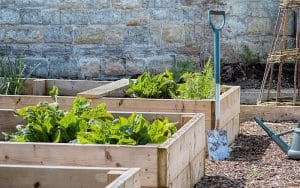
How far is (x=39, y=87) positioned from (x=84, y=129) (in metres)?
2.65

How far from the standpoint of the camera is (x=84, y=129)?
461cm

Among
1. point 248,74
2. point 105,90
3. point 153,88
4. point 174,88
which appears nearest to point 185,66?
point 248,74

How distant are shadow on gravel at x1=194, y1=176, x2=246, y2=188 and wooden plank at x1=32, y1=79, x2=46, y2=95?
2501 millimetres

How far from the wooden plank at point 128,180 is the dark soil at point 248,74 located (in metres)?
5.92

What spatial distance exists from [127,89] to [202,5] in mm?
2804

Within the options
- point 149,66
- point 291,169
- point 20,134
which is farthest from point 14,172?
point 149,66

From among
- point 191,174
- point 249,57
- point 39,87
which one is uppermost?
point 249,57

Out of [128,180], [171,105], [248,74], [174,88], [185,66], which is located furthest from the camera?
[248,74]

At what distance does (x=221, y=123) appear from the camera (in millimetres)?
5988

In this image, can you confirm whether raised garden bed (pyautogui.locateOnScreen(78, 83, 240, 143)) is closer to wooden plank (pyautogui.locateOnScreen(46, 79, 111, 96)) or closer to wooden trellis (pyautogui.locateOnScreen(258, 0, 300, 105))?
wooden plank (pyautogui.locateOnScreen(46, 79, 111, 96))

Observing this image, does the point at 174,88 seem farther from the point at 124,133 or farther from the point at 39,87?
the point at 124,133

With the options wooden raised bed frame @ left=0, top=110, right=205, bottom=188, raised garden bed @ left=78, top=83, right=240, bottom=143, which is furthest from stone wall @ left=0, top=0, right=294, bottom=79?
wooden raised bed frame @ left=0, top=110, right=205, bottom=188

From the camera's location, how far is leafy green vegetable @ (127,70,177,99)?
6.52 meters

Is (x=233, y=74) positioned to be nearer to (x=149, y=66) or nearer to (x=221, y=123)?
(x=149, y=66)
